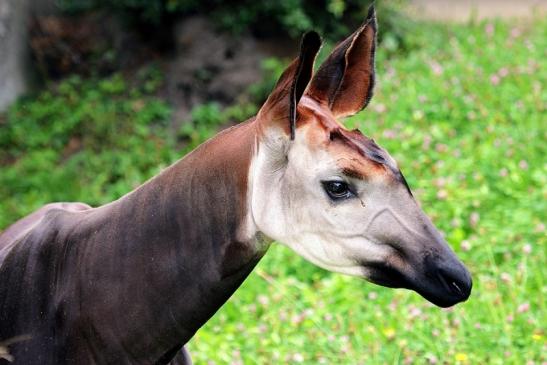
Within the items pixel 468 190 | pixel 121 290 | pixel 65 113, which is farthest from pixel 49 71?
pixel 121 290

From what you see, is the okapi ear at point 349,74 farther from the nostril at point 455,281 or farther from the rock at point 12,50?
the rock at point 12,50

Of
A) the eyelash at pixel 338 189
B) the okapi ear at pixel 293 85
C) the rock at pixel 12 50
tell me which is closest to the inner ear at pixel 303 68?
the okapi ear at pixel 293 85

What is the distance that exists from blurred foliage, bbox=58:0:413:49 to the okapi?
593cm

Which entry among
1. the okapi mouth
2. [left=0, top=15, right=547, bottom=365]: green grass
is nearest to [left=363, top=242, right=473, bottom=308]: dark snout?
the okapi mouth

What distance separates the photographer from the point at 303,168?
225cm

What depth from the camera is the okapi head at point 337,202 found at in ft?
7.03

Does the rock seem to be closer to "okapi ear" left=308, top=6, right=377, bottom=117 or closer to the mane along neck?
the mane along neck

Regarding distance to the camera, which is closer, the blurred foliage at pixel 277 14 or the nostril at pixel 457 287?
the nostril at pixel 457 287

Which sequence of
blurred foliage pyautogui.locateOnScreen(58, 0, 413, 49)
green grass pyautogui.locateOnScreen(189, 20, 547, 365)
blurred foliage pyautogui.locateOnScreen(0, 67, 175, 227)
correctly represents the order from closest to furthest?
1. green grass pyautogui.locateOnScreen(189, 20, 547, 365)
2. blurred foliage pyautogui.locateOnScreen(0, 67, 175, 227)
3. blurred foliage pyautogui.locateOnScreen(58, 0, 413, 49)

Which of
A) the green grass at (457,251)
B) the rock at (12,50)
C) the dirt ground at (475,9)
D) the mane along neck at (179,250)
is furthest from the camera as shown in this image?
the dirt ground at (475,9)

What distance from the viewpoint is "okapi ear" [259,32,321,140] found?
210 centimetres

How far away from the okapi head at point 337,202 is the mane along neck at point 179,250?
80 mm

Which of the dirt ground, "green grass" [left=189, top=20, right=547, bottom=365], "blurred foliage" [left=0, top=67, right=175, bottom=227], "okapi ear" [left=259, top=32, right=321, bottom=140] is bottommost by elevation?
the dirt ground

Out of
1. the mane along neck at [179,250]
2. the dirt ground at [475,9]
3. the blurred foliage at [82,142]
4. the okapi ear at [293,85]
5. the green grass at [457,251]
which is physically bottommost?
the dirt ground at [475,9]
